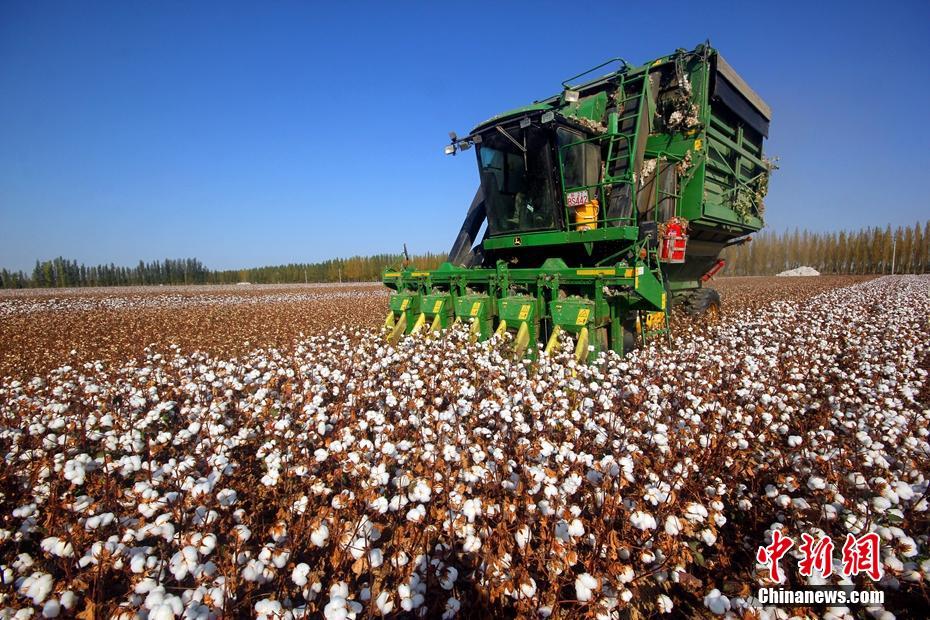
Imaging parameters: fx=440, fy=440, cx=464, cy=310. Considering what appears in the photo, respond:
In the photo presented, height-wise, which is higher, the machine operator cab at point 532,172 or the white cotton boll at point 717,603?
the machine operator cab at point 532,172

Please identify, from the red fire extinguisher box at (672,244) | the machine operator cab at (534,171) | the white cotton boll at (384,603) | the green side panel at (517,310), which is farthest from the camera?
the red fire extinguisher box at (672,244)

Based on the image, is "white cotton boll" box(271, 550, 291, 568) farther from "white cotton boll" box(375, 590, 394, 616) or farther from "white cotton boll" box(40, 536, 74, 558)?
"white cotton boll" box(40, 536, 74, 558)

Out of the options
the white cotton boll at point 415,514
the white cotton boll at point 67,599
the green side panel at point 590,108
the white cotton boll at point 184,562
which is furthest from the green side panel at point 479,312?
the white cotton boll at point 67,599

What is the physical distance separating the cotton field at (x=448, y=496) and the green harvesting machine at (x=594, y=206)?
1944mm

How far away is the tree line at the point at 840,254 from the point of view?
64.3 meters

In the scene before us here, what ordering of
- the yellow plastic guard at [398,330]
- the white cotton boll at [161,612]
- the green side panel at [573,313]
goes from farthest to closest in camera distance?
the yellow plastic guard at [398,330] < the green side panel at [573,313] < the white cotton boll at [161,612]

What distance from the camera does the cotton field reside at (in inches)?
79.7

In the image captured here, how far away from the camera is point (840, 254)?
7056 centimetres

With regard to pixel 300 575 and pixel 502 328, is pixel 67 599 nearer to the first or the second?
pixel 300 575

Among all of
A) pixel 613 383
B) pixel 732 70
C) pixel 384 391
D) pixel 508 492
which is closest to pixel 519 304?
pixel 613 383

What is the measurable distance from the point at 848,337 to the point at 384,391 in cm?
822

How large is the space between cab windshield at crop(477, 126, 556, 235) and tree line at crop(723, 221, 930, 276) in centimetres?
5820

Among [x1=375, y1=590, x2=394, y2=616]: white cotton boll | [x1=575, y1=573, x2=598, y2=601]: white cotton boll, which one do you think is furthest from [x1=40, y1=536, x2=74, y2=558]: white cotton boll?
[x1=575, y1=573, x2=598, y2=601]: white cotton boll

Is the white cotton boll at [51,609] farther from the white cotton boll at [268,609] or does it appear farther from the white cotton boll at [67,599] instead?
the white cotton boll at [268,609]
